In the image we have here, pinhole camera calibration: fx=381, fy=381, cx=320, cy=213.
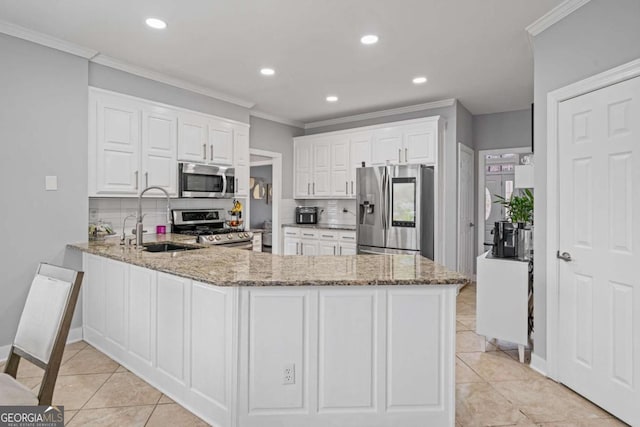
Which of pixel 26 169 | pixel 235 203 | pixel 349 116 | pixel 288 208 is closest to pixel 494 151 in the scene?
pixel 349 116

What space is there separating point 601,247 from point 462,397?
1.30 meters

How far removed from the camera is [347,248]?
5.47 m

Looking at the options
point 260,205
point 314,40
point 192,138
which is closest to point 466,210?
point 314,40

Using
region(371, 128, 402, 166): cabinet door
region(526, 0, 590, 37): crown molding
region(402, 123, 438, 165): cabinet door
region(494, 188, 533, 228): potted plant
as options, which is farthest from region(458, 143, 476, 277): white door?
region(526, 0, 590, 37): crown molding

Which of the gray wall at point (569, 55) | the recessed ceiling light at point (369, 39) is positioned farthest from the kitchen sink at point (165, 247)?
the gray wall at point (569, 55)

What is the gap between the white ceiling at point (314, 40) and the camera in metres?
2.71

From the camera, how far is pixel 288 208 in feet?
20.9

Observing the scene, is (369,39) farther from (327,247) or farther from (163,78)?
(327,247)

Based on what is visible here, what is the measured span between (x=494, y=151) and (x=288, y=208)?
3.36 meters

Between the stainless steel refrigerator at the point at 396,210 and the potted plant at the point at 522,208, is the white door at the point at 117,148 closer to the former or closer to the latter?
the stainless steel refrigerator at the point at 396,210

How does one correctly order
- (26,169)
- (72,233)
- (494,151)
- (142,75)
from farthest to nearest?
(494,151) → (142,75) → (72,233) → (26,169)

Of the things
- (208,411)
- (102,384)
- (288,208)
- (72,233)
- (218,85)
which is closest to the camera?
(208,411)

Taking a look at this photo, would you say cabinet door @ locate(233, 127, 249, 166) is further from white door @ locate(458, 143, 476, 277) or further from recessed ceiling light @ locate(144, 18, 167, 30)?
white door @ locate(458, 143, 476, 277)

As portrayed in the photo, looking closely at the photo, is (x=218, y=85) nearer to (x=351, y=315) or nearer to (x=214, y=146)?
(x=214, y=146)
